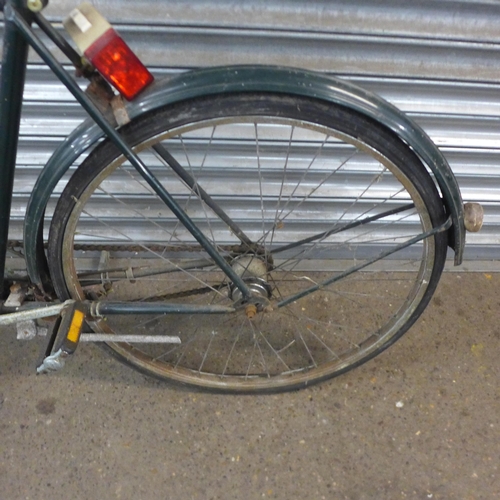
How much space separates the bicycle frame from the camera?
0.80 meters

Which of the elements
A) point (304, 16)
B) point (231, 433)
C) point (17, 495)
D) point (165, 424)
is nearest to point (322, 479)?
point (231, 433)

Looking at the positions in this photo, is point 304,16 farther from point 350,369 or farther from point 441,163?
point 350,369

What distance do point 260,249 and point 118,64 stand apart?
24.6 inches

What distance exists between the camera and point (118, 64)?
2.57ft

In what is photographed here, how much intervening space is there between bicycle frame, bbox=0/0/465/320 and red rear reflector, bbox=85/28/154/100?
0.03 meters

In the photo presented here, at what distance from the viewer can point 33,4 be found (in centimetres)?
76

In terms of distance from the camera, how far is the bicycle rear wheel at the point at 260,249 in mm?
1124

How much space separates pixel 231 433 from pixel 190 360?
Result: 0.86ft

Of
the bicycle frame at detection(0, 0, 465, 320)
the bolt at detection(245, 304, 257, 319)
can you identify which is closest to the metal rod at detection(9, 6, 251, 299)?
the bicycle frame at detection(0, 0, 465, 320)

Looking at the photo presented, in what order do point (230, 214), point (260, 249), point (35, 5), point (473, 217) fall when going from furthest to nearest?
point (230, 214) < point (260, 249) < point (473, 217) < point (35, 5)

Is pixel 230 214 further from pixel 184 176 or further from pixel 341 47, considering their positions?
pixel 341 47

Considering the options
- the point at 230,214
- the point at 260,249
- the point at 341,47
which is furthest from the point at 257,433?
the point at 341,47

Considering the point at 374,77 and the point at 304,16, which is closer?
the point at 304,16

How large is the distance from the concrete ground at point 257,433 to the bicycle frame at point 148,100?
2.10 ft
